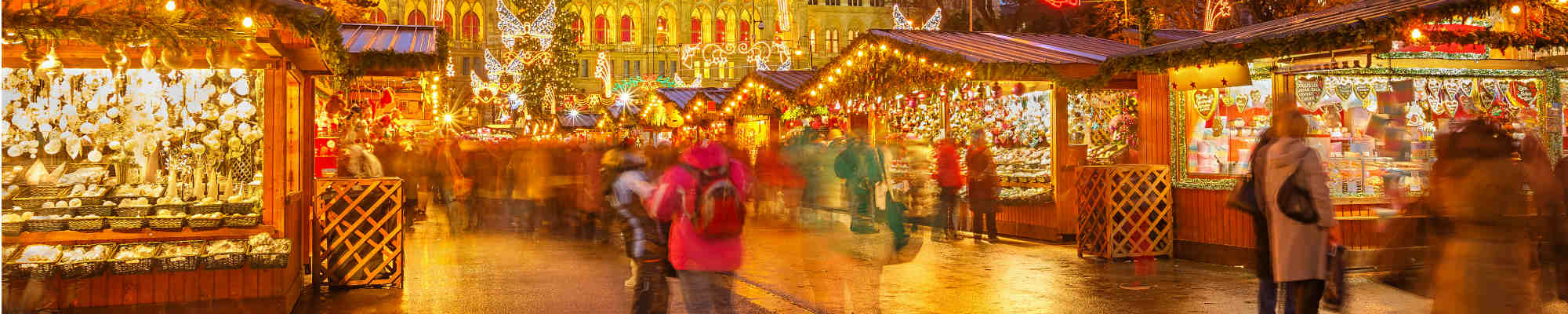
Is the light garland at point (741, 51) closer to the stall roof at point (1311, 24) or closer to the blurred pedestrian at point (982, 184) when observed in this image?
the blurred pedestrian at point (982, 184)

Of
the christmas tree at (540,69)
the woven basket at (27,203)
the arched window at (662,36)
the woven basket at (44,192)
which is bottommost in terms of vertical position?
the woven basket at (27,203)

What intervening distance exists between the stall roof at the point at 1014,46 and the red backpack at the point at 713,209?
19.8 feet

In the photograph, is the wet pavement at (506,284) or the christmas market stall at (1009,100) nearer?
the wet pavement at (506,284)

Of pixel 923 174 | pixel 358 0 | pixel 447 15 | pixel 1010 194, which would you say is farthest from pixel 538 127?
pixel 923 174

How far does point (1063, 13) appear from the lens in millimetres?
33188

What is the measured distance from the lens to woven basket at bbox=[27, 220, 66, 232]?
268 inches

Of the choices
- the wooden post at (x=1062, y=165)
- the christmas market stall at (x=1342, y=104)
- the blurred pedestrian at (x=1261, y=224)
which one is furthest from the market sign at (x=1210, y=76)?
the blurred pedestrian at (x=1261, y=224)

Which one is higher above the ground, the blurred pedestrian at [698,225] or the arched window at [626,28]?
the arched window at [626,28]

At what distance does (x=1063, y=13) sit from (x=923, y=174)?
25.9m

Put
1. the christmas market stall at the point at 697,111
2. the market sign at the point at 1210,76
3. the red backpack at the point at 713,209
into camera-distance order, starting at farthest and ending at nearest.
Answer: the christmas market stall at the point at 697,111 → the market sign at the point at 1210,76 → the red backpack at the point at 713,209

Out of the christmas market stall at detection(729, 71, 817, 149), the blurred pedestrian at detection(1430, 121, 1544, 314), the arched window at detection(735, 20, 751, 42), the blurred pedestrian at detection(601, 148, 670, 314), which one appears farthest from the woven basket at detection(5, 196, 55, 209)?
the arched window at detection(735, 20, 751, 42)

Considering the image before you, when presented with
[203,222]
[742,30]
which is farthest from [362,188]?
[742,30]

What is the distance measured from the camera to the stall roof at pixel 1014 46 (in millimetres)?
11180

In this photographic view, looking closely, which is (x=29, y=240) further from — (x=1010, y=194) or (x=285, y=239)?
(x=1010, y=194)
